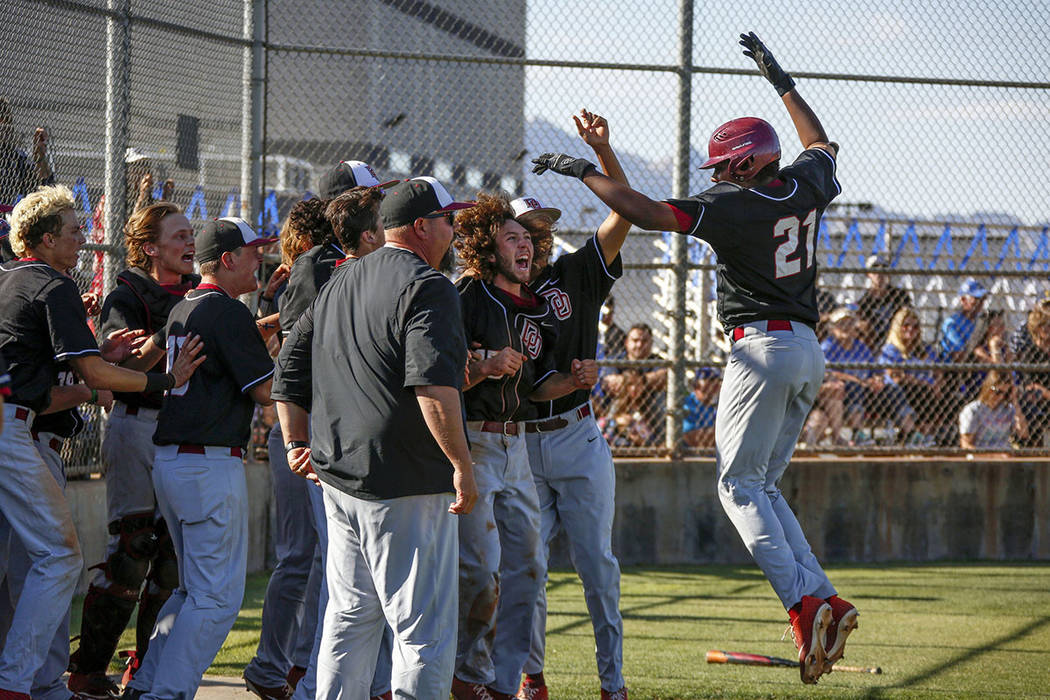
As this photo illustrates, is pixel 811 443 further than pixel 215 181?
Yes

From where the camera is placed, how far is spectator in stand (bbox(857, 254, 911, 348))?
10.4 meters

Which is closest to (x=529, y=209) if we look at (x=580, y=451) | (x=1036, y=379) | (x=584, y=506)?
(x=580, y=451)

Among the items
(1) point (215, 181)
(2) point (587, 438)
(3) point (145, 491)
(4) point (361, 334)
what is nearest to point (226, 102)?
(1) point (215, 181)

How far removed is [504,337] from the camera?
504 centimetres

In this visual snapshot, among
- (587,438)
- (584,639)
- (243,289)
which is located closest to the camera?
(243,289)

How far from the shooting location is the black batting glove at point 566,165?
5031 millimetres

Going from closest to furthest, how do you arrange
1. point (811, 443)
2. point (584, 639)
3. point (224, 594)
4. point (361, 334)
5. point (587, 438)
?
point (361, 334) < point (224, 594) < point (587, 438) < point (584, 639) < point (811, 443)

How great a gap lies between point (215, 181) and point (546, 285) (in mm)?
4154

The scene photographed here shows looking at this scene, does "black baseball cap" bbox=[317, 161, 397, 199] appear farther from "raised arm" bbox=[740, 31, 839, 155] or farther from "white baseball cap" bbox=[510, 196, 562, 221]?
"raised arm" bbox=[740, 31, 839, 155]

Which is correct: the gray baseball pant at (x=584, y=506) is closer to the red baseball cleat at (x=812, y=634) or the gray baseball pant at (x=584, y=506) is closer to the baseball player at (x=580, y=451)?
the baseball player at (x=580, y=451)

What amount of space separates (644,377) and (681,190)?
156cm

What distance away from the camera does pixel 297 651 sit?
5.36 m

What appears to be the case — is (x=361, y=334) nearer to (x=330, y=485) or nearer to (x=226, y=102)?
(x=330, y=485)

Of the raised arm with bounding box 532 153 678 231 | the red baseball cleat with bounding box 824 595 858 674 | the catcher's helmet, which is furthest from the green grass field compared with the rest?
the catcher's helmet
